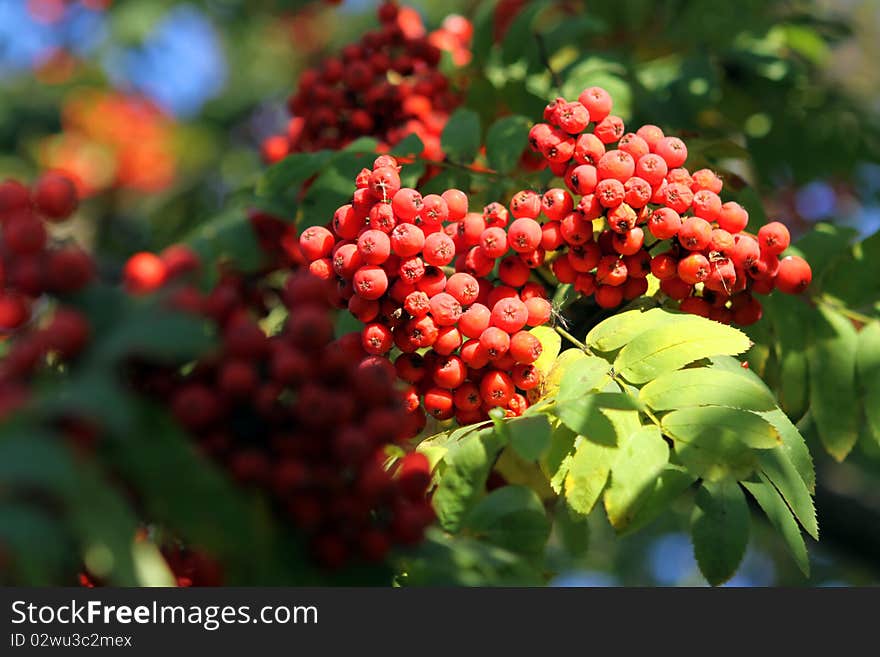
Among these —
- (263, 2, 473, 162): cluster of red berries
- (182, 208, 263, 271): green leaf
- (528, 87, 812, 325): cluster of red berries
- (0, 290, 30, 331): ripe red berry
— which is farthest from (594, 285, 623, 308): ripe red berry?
(0, 290, 30, 331): ripe red berry

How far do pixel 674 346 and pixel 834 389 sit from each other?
2.62 ft

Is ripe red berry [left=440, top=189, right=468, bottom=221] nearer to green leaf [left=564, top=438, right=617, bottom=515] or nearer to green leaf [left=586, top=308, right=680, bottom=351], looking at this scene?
green leaf [left=586, top=308, right=680, bottom=351]

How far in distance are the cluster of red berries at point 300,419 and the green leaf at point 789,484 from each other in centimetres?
89

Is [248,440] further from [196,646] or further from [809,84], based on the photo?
[809,84]

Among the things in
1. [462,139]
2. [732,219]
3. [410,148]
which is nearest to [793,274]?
[732,219]

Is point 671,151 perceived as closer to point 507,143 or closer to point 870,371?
point 507,143

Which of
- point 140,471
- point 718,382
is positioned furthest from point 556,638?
point 140,471

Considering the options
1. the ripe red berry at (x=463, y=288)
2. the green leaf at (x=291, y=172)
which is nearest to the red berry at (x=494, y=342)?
the ripe red berry at (x=463, y=288)

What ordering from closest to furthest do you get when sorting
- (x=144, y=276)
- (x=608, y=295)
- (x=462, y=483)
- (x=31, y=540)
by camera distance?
(x=31, y=540) < (x=144, y=276) < (x=462, y=483) < (x=608, y=295)

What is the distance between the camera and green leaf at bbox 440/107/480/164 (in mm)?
2838

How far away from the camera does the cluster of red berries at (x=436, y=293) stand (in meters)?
2.24

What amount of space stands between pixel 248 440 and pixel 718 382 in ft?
3.76

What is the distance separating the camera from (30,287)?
157cm

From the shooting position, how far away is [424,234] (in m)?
2.29
